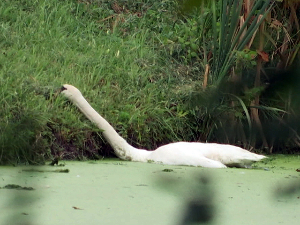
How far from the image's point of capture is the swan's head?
16.5 ft

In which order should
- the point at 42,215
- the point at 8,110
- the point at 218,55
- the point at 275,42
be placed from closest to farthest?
the point at 275,42, the point at 218,55, the point at 42,215, the point at 8,110

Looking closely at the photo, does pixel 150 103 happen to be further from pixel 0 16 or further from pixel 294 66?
pixel 294 66

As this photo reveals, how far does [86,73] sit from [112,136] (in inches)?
40.3

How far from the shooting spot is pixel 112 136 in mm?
4879

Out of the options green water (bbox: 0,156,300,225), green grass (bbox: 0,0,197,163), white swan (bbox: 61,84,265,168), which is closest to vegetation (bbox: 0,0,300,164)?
green grass (bbox: 0,0,197,163)

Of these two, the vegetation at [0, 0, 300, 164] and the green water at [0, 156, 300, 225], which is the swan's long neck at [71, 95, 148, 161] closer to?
the vegetation at [0, 0, 300, 164]

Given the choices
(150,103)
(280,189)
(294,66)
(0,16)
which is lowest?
(280,189)

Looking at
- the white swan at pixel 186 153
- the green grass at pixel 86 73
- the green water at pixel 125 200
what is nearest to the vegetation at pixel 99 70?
the green grass at pixel 86 73

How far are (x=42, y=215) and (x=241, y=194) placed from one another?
1236mm

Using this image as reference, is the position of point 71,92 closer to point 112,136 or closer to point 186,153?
point 112,136

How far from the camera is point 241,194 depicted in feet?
11.2

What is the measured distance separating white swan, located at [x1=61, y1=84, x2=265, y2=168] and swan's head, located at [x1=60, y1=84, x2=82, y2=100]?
2 centimetres

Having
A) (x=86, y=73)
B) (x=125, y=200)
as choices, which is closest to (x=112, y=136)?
(x=86, y=73)

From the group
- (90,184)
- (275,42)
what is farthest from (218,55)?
(90,184)
